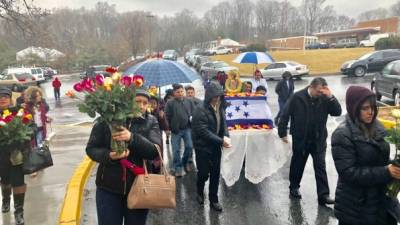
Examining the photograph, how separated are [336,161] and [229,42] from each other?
8621cm

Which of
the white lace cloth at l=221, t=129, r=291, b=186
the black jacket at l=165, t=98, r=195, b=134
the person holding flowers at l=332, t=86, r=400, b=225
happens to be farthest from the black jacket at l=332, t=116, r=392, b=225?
the black jacket at l=165, t=98, r=195, b=134

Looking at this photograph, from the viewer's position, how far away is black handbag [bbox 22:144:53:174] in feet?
14.8

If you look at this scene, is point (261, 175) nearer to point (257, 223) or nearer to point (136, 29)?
point (257, 223)

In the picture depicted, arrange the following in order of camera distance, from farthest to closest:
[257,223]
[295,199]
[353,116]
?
[295,199] → [257,223] → [353,116]

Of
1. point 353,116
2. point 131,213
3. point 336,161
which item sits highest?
point 353,116

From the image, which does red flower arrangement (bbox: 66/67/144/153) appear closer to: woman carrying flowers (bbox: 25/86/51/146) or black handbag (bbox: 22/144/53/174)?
black handbag (bbox: 22/144/53/174)

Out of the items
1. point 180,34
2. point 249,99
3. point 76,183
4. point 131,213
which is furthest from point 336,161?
point 180,34

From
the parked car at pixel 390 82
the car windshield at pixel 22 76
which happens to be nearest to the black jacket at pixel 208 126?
the parked car at pixel 390 82

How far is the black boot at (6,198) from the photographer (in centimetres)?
471

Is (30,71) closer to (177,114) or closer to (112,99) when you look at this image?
(177,114)

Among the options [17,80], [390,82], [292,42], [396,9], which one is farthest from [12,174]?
[396,9]

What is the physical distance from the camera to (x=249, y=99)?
676 centimetres

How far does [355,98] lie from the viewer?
3.03 m

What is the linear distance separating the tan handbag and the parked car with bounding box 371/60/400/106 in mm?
10995
